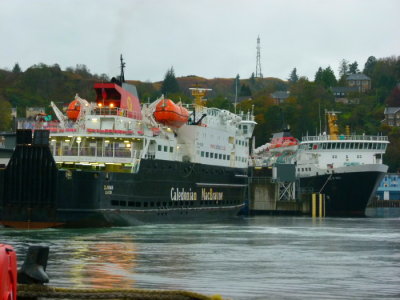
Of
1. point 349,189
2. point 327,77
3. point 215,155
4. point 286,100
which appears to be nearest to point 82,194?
point 215,155

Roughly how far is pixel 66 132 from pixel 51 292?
3219cm

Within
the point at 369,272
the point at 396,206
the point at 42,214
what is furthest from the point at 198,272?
the point at 396,206

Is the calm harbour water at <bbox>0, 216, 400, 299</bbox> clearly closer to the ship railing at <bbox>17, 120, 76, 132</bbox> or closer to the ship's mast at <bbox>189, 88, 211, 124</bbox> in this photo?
the ship railing at <bbox>17, 120, 76, 132</bbox>

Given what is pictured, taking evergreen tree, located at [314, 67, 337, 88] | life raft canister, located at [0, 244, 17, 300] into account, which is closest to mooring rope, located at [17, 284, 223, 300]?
life raft canister, located at [0, 244, 17, 300]

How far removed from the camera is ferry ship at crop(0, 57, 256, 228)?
38.0 m

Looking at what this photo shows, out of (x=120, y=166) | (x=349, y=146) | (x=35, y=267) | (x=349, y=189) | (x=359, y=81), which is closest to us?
(x=35, y=267)

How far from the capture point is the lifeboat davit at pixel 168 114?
154 feet

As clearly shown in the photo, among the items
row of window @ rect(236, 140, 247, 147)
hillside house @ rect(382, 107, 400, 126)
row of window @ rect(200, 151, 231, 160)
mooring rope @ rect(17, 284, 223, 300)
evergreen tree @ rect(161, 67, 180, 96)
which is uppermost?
evergreen tree @ rect(161, 67, 180, 96)

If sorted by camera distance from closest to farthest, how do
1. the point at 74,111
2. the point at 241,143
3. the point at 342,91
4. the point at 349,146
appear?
1. the point at 74,111
2. the point at 241,143
3. the point at 349,146
4. the point at 342,91

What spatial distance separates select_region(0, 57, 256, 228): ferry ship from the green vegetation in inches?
2241

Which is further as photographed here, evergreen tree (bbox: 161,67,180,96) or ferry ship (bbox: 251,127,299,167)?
evergreen tree (bbox: 161,67,180,96)

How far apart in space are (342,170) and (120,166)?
31.9m

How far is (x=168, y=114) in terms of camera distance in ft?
154

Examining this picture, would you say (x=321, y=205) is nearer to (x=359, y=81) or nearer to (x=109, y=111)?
(x=109, y=111)
